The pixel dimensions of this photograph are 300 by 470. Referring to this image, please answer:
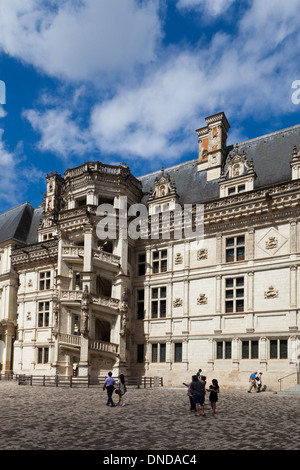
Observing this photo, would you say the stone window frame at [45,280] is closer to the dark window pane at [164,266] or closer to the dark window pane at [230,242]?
the dark window pane at [164,266]

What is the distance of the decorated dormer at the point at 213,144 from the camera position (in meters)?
36.6

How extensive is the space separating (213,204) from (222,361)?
10.5 metres

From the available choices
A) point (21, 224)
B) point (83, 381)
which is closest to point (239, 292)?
point (83, 381)

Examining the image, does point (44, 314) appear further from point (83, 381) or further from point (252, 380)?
point (252, 380)

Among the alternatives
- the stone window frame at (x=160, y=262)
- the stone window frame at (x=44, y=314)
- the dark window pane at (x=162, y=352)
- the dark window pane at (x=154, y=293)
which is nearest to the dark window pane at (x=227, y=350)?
the dark window pane at (x=162, y=352)

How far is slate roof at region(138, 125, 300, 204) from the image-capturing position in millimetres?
32750

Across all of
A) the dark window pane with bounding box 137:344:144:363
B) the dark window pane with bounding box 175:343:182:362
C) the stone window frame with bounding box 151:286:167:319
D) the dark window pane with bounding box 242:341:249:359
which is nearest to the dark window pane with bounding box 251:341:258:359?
the dark window pane with bounding box 242:341:249:359

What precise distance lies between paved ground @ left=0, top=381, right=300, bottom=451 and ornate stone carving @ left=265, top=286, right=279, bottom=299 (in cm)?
1061

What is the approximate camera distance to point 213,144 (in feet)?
122

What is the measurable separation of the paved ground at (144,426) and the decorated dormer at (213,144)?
2121 cm

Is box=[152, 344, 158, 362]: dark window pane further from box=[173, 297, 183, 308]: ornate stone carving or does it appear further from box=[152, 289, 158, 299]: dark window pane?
box=[152, 289, 158, 299]: dark window pane

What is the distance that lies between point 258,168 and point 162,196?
7.55m

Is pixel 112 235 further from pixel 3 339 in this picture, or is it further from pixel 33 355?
pixel 3 339

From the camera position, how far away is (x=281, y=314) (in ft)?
93.9
